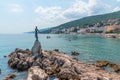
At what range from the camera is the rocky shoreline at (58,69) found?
149 ft

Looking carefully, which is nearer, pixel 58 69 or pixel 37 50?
pixel 58 69

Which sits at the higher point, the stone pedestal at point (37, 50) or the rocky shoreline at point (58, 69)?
the stone pedestal at point (37, 50)

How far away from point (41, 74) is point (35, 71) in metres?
3.31

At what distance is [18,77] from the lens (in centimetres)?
5328

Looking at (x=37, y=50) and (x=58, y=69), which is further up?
(x=37, y=50)

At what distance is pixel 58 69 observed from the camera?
54.1 m

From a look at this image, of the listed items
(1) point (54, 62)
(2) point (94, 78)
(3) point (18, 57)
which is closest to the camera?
(2) point (94, 78)

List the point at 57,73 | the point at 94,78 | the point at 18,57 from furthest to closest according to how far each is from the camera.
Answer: the point at 18,57 < the point at 57,73 < the point at 94,78

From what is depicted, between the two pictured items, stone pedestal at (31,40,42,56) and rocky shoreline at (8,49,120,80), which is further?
stone pedestal at (31,40,42,56)

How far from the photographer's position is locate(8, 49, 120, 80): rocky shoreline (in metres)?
45.5

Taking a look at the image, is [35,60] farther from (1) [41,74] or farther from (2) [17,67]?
(1) [41,74]

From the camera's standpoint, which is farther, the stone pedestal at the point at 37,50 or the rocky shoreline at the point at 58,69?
Result: the stone pedestal at the point at 37,50

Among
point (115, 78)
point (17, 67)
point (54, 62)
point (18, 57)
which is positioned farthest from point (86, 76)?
point (18, 57)

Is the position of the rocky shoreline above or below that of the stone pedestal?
below
